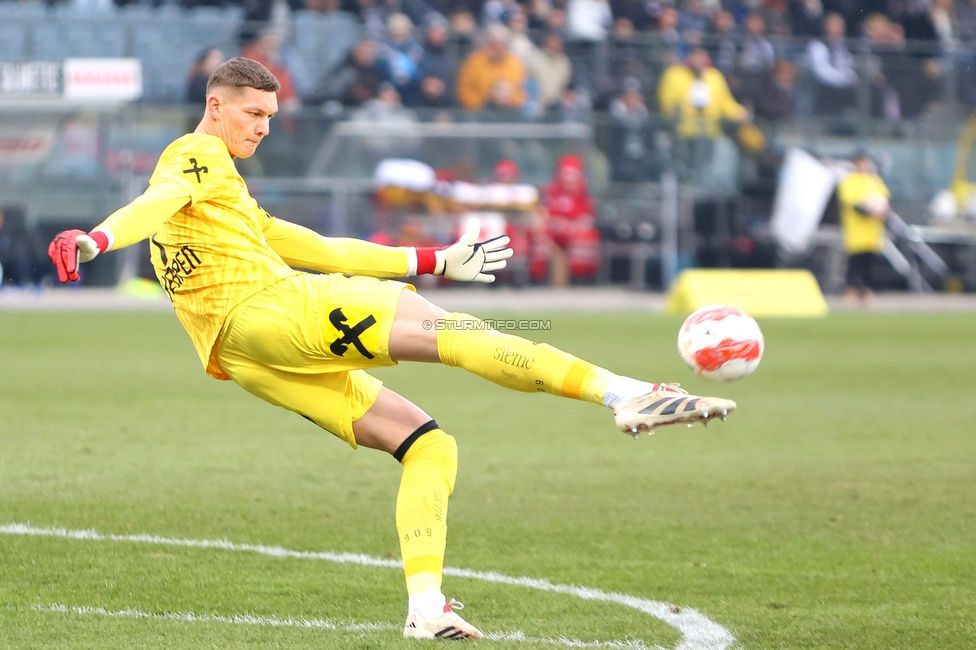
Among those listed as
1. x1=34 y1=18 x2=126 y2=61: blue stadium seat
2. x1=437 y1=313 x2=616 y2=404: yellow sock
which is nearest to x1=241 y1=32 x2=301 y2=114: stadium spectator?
x1=34 y1=18 x2=126 y2=61: blue stadium seat

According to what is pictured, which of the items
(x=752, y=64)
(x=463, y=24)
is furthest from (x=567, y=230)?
(x=752, y=64)

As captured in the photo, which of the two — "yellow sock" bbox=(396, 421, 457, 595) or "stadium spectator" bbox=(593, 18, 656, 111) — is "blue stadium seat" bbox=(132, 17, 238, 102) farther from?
"yellow sock" bbox=(396, 421, 457, 595)

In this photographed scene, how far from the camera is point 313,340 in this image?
434 centimetres

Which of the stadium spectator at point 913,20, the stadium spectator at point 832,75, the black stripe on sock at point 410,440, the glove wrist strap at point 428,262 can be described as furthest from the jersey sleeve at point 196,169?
the stadium spectator at point 913,20

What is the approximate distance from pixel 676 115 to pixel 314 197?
19.3 ft

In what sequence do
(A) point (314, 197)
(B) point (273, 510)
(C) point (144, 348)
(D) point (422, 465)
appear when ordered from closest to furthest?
(D) point (422, 465)
(B) point (273, 510)
(C) point (144, 348)
(A) point (314, 197)

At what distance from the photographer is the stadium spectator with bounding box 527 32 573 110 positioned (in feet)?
70.4

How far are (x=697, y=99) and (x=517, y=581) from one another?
17279 mm

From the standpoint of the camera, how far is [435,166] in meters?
20.4

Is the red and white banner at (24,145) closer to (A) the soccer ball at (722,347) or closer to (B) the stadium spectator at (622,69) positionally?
(B) the stadium spectator at (622,69)

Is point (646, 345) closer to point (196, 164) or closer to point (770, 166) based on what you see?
point (770, 166)

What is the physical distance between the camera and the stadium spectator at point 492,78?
21125mm

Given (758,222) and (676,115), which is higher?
(676,115)

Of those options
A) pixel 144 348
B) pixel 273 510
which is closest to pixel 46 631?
pixel 273 510
